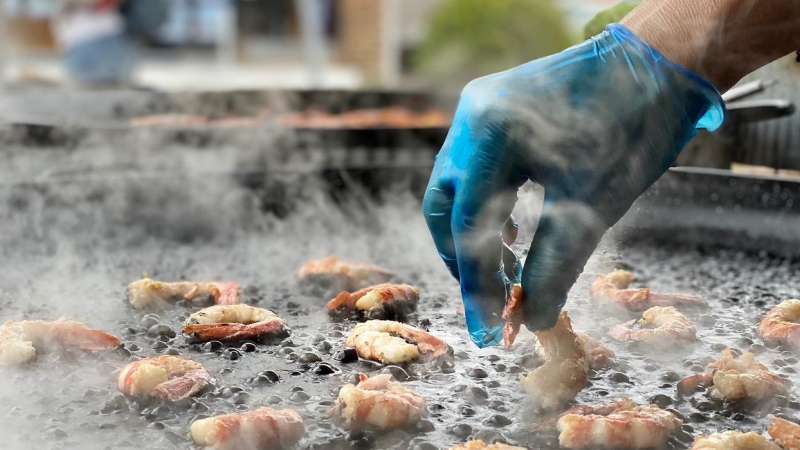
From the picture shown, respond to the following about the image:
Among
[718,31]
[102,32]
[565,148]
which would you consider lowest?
[565,148]

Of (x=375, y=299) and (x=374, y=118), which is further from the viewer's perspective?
(x=374, y=118)

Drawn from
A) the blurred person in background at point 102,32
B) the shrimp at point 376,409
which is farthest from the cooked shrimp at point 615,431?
the blurred person in background at point 102,32

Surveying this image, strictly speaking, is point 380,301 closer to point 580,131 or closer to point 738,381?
point 580,131

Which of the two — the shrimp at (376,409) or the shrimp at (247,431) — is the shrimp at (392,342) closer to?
the shrimp at (376,409)

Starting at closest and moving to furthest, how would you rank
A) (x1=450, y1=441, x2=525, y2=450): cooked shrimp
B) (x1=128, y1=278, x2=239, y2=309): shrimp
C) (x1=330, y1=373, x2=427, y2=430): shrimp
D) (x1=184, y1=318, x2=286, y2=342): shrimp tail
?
(x1=450, y1=441, x2=525, y2=450): cooked shrimp < (x1=330, y1=373, x2=427, y2=430): shrimp < (x1=184, y1=318, x2=286, y2=342): shrimp tail < (x1=128, y1=278, x2=239, y2=309): shrimp

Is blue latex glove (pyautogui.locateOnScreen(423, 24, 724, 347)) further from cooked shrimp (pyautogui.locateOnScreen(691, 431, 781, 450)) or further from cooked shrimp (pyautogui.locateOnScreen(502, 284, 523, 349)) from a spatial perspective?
cooked shrimp (pyautogui.locateOnScreen(691, 431, 781, 450))

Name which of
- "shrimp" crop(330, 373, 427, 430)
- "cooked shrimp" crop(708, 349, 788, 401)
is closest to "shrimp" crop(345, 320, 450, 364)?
"shrimp" crop(330, 373, 427, 430)

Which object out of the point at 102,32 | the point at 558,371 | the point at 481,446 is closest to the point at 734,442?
the point at 558,371
